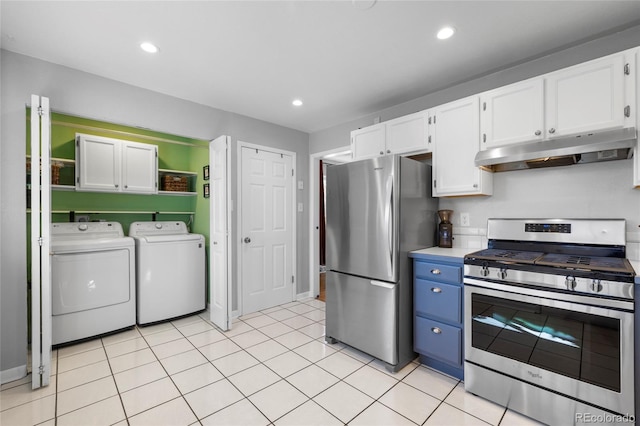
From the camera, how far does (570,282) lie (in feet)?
5.36

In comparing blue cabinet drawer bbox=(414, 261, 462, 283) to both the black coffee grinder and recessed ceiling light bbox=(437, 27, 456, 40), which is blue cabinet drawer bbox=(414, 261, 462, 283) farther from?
recessed ceiling light bbox=(437, 27, 456, 40)

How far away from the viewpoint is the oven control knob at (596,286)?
5.09 feet

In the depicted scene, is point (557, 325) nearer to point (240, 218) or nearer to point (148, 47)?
point (240, 218)

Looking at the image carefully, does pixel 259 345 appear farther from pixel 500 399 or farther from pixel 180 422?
pixel 500 399

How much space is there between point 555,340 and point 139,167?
14.2ft

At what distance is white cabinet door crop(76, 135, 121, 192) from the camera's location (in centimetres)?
318

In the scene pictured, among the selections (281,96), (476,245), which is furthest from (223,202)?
(476,245)

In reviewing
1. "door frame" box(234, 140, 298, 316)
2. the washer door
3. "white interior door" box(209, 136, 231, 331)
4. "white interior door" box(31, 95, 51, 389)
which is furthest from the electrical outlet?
the washer door

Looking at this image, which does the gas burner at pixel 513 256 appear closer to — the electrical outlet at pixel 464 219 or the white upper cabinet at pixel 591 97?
the electrical outlet at pixel 464 219

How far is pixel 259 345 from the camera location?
9.20ft

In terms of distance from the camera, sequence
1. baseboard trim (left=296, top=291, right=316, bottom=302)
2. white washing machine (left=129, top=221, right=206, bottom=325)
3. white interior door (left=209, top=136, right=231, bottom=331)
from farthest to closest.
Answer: baseboard trim (left=296, top=291, right=316, bottom=302) < white washing machine (left=129, top=221, right=206, bottom=325) < white interior door (left=209, top=136, right=231, bottom=331)

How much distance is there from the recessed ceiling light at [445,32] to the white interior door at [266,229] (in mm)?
2500

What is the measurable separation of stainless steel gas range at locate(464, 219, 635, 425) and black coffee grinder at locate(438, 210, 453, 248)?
0.49m

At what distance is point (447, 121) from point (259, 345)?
2.75 meters
